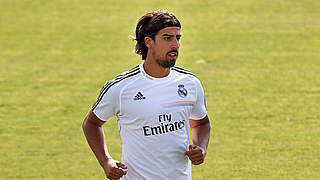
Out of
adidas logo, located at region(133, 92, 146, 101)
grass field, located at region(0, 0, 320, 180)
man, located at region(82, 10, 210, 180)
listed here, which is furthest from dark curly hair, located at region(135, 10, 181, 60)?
grass field, located at region(0, 0, 320, 180)

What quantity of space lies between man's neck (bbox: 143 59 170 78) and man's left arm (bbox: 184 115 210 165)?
1.60 ft

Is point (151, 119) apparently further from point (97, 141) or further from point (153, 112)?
point (97, 141)

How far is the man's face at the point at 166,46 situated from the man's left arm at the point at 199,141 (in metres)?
0.57

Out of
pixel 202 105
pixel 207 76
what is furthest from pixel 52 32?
pixel 202 105

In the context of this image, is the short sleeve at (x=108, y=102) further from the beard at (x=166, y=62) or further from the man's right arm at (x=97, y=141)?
the beard at (x=166, y=62)

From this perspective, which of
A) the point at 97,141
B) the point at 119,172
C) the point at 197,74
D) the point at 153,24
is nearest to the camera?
the point at 119,172

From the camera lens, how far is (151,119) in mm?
4359

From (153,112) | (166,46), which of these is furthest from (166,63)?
(153,112)

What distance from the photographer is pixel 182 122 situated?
4.45 metres

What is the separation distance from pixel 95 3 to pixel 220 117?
6.68 meters

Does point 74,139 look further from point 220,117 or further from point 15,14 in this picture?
point 15,14

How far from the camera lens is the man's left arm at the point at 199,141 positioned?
14.2ft

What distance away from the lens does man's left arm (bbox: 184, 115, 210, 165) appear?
434 cm

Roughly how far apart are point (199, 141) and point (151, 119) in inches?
17.4
